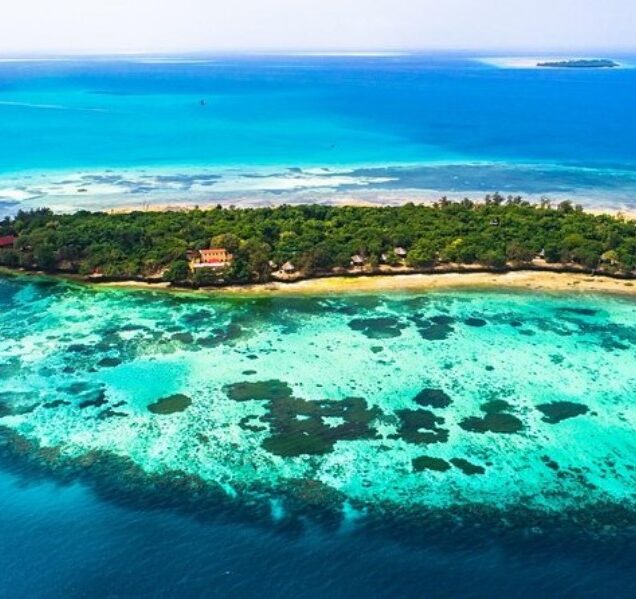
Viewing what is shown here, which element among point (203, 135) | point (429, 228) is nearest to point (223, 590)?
point (429, 228)

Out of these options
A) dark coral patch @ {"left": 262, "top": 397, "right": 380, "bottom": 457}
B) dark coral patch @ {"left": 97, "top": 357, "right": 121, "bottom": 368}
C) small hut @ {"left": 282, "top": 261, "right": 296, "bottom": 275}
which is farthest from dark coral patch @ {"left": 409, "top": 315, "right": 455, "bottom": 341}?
dark coral patch @ {"left": 97, "top": 357, "right": 121, "bottom": 368}

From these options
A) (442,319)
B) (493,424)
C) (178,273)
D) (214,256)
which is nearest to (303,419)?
(493,424)

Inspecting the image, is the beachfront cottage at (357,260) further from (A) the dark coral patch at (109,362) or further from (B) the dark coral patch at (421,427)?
(A) the dark coral patch at (109,362)

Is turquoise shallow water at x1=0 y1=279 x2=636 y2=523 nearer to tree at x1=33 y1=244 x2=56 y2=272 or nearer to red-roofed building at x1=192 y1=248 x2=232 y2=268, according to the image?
tree at x1=33 y1=244 x2=56 y2=272

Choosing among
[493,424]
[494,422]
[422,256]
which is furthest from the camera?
[422,256]

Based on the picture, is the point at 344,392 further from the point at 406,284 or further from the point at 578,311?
the point at 578,311

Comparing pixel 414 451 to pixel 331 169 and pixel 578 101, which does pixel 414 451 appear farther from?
pixel 578 101
